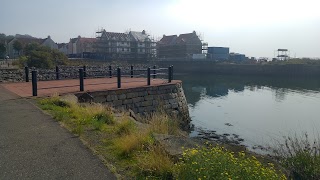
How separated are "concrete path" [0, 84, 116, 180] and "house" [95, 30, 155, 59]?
78.0 meters

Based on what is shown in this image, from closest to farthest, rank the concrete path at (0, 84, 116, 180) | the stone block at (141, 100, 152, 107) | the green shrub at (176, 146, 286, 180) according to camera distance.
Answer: the green shrub at (176, 146, 286, 180) → the concrete path at (0, 84, 116, 180) → the stone block at (141, 100, 152, 107)

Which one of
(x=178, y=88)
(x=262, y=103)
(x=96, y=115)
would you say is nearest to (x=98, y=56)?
(x=262, y=103)

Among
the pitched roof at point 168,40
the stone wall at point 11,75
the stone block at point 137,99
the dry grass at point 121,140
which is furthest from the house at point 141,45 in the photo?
the dry grass at point 121,140

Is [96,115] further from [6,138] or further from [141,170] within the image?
[141,170]

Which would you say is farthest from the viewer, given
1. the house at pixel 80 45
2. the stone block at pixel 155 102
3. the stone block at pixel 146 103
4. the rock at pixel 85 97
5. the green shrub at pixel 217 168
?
the house at pixel 80 45

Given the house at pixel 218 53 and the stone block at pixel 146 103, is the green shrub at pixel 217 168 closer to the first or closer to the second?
the stone block at pixel 146 103

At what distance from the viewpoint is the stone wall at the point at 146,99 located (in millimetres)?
13023

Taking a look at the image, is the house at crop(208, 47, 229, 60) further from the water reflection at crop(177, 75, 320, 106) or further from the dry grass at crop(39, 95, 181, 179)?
the dry grass at crop(39, 95, 181, 179)

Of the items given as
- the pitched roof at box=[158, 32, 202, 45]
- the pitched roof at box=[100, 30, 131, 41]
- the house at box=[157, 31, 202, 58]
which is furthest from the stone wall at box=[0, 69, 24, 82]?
the pitched roof at box=[158, 32, 202, 45]

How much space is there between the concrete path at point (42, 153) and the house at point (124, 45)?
78.0 metres

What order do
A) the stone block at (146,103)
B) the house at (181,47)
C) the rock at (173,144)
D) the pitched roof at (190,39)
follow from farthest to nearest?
the pitched roof at (190,39)
the house at (181,47)
the stone block at (146,103)
the rock at (173,144)

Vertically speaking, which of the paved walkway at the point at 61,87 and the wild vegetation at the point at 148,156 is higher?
the paved walkway at the point at 61,87

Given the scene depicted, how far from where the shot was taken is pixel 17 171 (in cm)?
445

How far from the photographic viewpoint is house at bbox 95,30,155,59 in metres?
88.8
